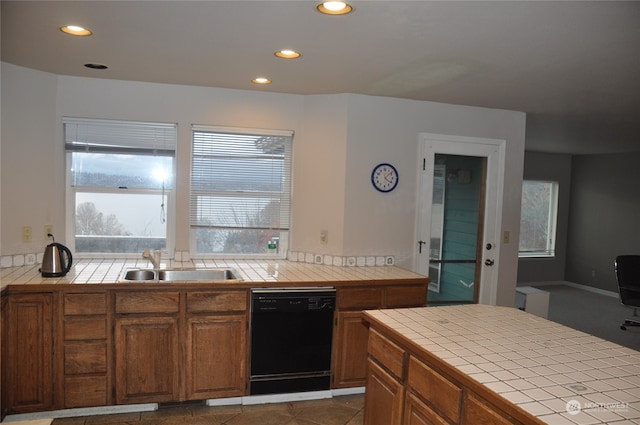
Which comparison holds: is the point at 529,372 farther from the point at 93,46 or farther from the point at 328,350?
the point at 93,46

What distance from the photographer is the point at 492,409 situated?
157cm

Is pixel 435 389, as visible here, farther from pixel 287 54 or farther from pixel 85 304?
pixel 85 304

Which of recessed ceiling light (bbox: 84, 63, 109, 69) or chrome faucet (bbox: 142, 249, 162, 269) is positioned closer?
recessed ceiling light (bbox: 84, 63, 109, 69)

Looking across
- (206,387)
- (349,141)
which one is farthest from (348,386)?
(349,141)

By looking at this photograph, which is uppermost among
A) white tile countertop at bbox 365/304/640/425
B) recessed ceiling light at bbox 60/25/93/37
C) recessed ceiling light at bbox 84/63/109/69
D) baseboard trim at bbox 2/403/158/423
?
recessed ceiling light at bbox 84/63/109/69

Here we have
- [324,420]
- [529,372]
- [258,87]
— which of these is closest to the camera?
[529,372]

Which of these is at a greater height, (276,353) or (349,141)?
(349,141)

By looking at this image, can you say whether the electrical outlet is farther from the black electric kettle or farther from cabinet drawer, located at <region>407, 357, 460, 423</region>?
cabinet drawer, located at <region>407, 357, 460, 423</region>

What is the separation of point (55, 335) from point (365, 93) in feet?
9.59

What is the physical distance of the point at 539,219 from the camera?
867 cm

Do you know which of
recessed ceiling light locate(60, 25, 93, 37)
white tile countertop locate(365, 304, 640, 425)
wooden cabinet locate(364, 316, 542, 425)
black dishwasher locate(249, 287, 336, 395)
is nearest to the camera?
white tile countertop locate(365, 304, 640, 425)

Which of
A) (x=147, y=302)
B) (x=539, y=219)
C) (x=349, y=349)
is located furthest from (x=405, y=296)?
(x=539, y=219)

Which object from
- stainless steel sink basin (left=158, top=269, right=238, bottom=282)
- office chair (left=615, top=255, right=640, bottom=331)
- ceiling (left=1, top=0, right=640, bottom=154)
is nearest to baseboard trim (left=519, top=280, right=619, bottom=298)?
office chair (left=615, top=255, right=640, bottom=331)

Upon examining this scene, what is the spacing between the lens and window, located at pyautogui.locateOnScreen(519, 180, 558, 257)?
8547 mm
